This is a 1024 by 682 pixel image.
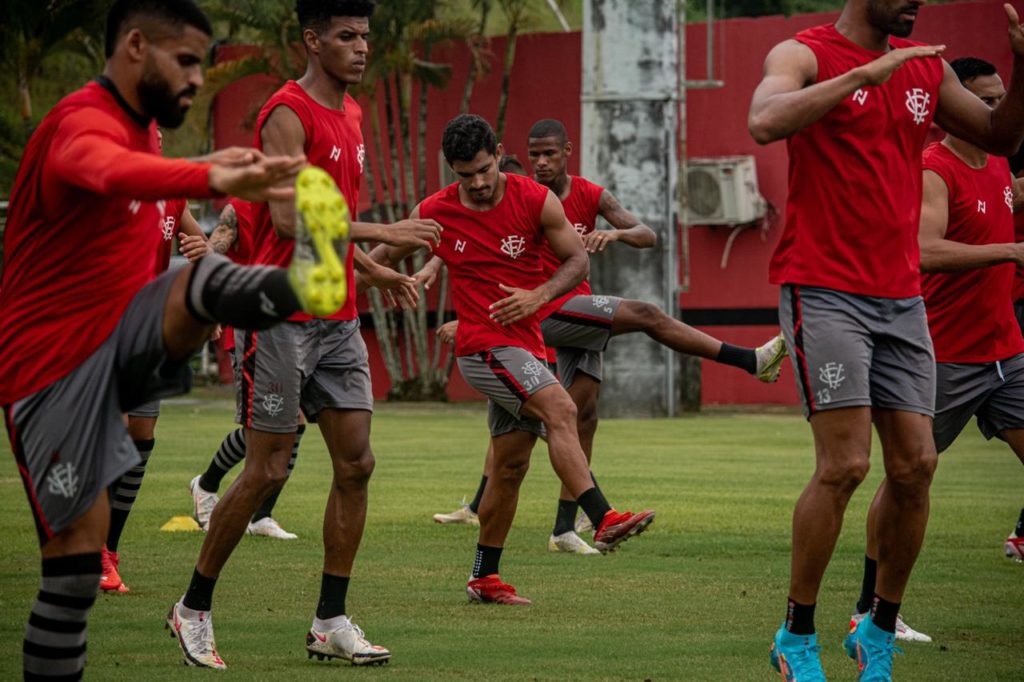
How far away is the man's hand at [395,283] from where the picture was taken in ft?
23.9

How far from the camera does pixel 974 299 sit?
787cm

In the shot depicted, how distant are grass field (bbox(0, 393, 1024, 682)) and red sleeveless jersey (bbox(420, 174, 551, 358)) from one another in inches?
54.8

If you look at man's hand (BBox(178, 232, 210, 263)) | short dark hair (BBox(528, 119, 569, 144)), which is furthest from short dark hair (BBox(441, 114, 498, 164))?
short dark hair (BBox(528, 119, 569, 144))

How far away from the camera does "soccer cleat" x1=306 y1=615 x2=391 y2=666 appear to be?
6.64m

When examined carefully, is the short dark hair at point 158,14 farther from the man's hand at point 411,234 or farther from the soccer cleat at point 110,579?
the soccer cleat at point 110,579

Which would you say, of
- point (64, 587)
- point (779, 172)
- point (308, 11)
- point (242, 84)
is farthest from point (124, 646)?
point (242, 84)

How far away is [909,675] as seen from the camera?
6.46m

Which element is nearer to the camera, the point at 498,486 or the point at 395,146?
the point at 498,486

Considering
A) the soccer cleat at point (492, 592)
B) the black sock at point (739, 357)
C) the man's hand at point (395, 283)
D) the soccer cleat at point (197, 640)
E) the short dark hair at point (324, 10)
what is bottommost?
the soccer cleat at point (492, 592)

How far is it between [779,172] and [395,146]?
22.3 feet

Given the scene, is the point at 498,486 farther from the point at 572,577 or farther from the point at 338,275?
the point at 338,275

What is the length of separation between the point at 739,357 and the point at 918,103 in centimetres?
400

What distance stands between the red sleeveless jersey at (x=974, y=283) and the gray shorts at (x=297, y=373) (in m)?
2.84

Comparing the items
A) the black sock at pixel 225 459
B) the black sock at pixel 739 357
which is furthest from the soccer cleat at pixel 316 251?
the black sock at pixel 225 459
